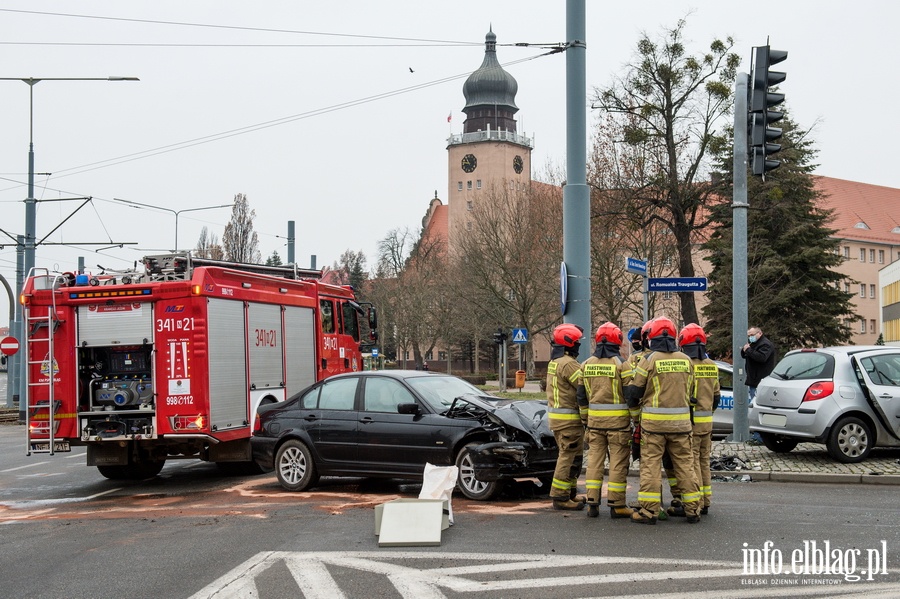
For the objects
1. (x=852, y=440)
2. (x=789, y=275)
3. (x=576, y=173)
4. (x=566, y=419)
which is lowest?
(x=852, y=440)

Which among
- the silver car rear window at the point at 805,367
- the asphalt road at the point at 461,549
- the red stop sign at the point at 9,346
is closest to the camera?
the asphalt road at the point at 461,549

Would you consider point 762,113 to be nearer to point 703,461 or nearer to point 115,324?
point 703,461

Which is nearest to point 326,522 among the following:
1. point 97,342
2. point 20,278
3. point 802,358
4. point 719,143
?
point 97,342

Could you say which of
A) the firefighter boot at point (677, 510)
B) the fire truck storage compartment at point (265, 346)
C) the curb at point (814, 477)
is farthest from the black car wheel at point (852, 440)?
the fire truck storage compartment at point (265, 346)

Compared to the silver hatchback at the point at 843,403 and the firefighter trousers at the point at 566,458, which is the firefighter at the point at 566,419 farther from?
the silver hatchback at the point at 843,403

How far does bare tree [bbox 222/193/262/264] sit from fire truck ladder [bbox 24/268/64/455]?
49.0 meters

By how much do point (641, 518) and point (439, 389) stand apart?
3.53 meters

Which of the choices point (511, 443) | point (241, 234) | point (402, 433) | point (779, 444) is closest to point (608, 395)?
point (511, 443)

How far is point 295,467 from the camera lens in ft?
39.3

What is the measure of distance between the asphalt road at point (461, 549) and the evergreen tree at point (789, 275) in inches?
1167

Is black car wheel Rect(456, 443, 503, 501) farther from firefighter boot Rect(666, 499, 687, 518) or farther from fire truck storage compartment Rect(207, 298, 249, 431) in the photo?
fire truck storage compartment Rect(207, 298, 249, 431)

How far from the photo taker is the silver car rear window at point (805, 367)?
43.1ft

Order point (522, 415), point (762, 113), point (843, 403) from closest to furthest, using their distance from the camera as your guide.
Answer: point (522, 415) < point (843, 403) < point (762, 113)

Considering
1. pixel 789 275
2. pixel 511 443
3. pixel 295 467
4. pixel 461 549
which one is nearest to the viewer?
pixel 461 549
